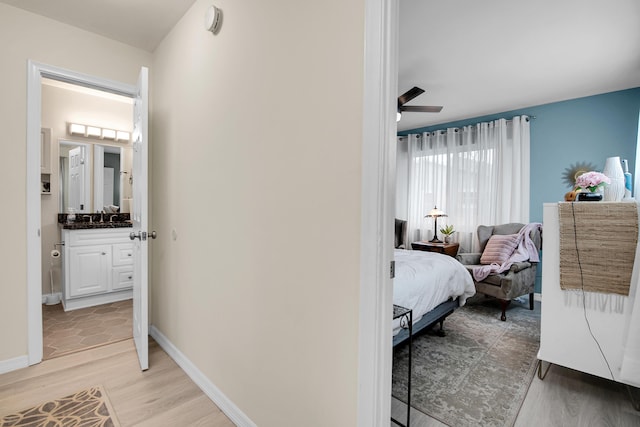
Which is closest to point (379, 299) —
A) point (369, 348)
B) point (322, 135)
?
point (369, 348)

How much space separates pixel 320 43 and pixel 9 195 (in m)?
2.55

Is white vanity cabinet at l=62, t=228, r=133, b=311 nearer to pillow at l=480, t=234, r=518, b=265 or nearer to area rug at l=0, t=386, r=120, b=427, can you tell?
area rug at l=0, t=386, r=120, b=427

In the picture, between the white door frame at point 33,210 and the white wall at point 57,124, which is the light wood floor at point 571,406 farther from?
the white wall at point 57,124

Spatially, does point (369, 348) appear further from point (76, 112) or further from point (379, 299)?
point (76, 112)

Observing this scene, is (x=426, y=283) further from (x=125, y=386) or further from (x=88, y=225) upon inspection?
(x=88, y=225)

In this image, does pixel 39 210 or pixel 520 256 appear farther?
pixel 520 256

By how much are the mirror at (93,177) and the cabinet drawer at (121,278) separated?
3.01 ft

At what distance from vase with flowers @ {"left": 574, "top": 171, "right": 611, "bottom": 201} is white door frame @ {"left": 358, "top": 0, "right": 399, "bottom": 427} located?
5.85 ft

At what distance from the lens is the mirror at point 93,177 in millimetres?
3738

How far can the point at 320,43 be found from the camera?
3.97 ft

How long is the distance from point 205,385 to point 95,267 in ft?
8.08

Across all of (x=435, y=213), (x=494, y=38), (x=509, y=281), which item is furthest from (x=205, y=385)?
(x=435, y=213)

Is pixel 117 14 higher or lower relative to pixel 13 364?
higher

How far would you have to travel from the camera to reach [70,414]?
67.6 inches
